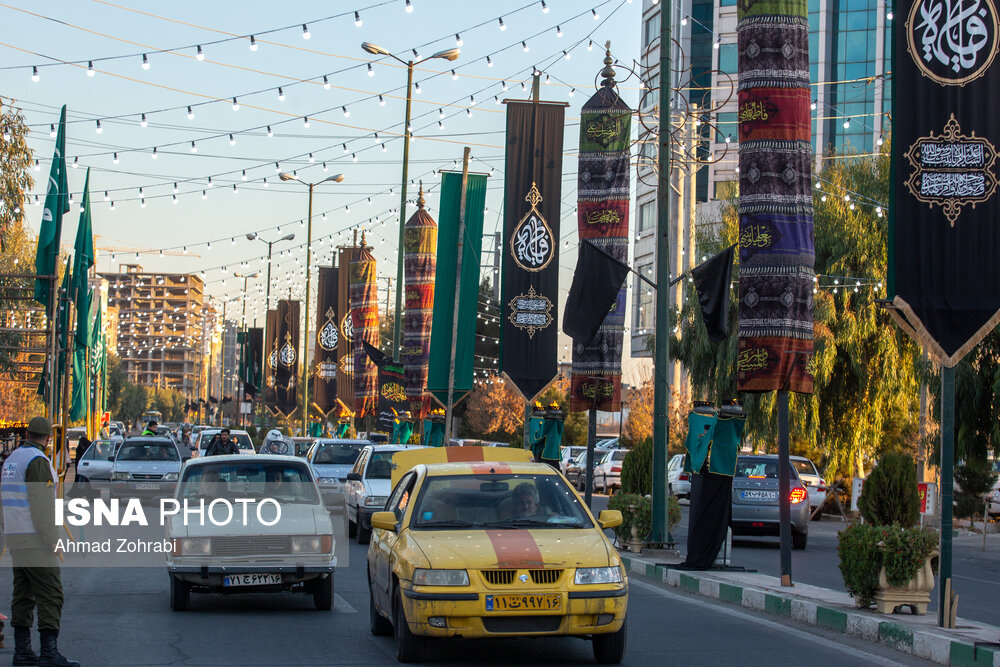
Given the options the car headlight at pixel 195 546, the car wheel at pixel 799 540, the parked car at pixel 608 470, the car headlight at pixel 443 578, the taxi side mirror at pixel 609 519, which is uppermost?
the taxi side mirror at pixel 609 519

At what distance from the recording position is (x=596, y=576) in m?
8.85

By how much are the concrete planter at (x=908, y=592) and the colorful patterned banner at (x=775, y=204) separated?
374 cm

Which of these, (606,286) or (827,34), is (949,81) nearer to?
(606,286)

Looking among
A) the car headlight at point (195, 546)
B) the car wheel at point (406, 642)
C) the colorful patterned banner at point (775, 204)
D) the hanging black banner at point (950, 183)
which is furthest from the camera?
the colorful patterned banner at point (775, 204)

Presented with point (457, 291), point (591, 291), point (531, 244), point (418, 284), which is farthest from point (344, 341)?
point (591, 291)

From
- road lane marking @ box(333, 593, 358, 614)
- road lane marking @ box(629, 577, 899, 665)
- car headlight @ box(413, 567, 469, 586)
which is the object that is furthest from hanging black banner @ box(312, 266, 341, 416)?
car headlight @ box(413, 567, 469, 586)

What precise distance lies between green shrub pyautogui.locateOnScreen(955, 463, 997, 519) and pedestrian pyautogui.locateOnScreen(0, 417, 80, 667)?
25682 millimetres

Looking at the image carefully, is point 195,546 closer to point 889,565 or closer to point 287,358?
Result: point 889,565

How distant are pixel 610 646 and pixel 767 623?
324 cm

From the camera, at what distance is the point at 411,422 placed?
119 feet

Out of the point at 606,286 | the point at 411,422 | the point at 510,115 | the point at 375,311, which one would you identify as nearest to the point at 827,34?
the point at 375,311

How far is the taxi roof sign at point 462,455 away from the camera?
12406 millimetres

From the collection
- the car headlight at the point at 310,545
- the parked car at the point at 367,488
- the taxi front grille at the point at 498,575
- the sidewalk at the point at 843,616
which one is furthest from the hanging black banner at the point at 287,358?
the taxi front grille at the point at 498,575

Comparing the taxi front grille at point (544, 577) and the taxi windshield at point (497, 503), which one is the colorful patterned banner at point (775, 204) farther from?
the taxi front grille at point (544, 577)
